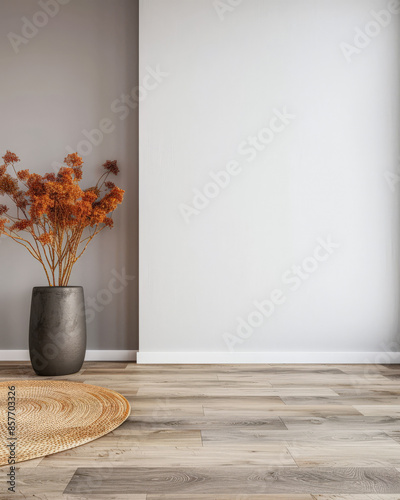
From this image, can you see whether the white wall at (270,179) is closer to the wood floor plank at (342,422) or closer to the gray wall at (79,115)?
the gray wall at (79,115)

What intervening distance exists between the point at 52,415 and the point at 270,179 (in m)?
1.88

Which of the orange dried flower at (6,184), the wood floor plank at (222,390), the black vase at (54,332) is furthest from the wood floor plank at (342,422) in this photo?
the orange dried flower at (6,184)

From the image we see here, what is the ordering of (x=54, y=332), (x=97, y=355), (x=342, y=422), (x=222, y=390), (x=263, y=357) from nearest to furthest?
(x=342, y=422) < (x=222, y=390) < (x=54, y=332) < (x=263, y=357) < (x=97, y=355)

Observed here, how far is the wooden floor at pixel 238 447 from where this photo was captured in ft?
3.81

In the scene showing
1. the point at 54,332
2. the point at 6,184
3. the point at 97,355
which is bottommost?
the point at 97,355

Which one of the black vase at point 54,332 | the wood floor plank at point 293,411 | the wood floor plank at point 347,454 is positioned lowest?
the wood floor plank at point 293,411

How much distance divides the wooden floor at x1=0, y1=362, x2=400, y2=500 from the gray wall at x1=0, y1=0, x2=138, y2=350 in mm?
769

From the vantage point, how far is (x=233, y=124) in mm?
2838

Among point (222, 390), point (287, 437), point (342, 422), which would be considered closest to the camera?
point (287, 437)

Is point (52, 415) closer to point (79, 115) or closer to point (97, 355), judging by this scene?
point (97, 355)

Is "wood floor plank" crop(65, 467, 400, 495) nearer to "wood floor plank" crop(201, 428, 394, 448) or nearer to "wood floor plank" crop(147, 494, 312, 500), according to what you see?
"wood floor plank" crop(147, 494, 312, 500)

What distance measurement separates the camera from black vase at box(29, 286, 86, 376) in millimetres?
2445

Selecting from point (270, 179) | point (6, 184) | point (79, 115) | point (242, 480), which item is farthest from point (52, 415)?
point (79, 115)

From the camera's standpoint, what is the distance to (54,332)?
8.09ft
